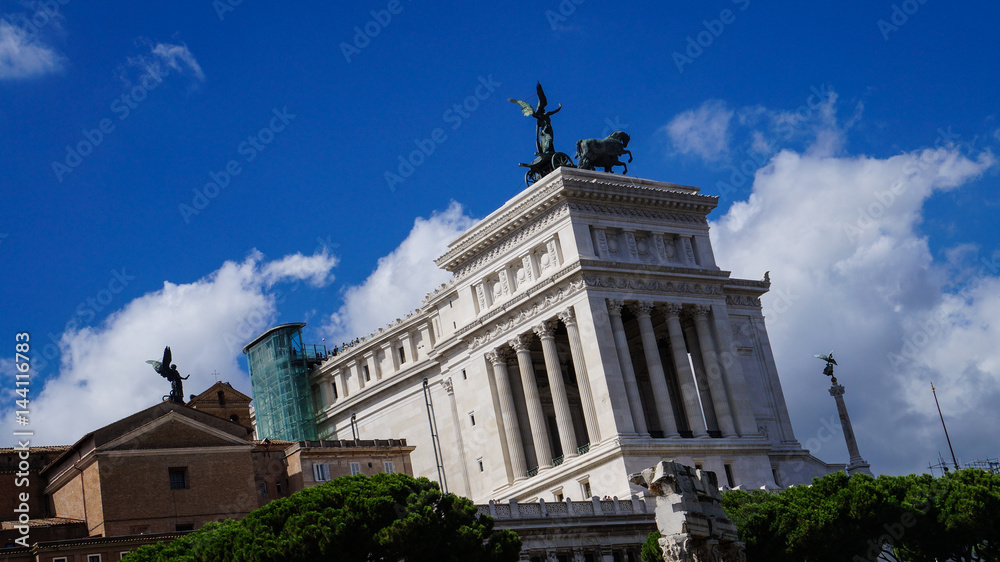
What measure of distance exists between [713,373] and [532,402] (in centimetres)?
1376

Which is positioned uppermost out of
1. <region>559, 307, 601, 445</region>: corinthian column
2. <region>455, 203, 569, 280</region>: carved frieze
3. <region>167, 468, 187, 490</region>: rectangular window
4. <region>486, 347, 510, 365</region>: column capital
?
<region>455, 203, 569, 280</region>: carved frieze

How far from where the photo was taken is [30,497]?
8062 centimetres

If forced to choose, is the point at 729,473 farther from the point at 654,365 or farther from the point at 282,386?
the point at 282,386

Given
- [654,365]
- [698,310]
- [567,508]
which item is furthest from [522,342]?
[567,508]

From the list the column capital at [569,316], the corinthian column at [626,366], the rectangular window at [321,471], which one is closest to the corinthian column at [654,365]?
the corinthian column at [626,366]

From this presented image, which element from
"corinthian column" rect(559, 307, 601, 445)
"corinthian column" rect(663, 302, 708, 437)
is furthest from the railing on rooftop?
"corinthian column" rect(663, 302, 708, 437)

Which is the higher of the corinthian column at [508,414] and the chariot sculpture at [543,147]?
the chariot sculpture at [543,147]

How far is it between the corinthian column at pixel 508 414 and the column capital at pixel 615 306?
31.2 ft

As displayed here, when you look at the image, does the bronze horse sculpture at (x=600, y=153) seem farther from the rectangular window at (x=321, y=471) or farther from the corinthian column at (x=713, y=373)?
the rectangular window at (x=321, y=471)

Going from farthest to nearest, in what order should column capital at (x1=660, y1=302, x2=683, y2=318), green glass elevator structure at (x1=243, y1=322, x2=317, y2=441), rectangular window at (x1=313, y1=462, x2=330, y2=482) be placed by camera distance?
green glass elevator structure at (x1=243, y1=322, x2=317, y2=441)
column capital at (x1=660, y1=302, x2=683, y2=318)
rectangular window at (x1=313, y1=462, x2=330, y2=482)

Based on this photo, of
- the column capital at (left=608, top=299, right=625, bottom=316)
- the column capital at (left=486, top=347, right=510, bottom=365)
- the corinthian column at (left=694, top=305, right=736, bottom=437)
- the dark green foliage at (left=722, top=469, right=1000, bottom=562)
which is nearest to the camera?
the dark green foliage at (left=722, top=469, right=1000, bottom=562)

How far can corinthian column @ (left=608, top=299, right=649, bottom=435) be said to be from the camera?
8506cm

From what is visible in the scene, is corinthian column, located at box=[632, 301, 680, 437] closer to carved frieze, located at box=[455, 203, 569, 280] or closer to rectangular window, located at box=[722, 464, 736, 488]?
rectangular window, located at box=[722, 464, 736, 488]

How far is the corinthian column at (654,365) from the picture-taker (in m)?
87.3
